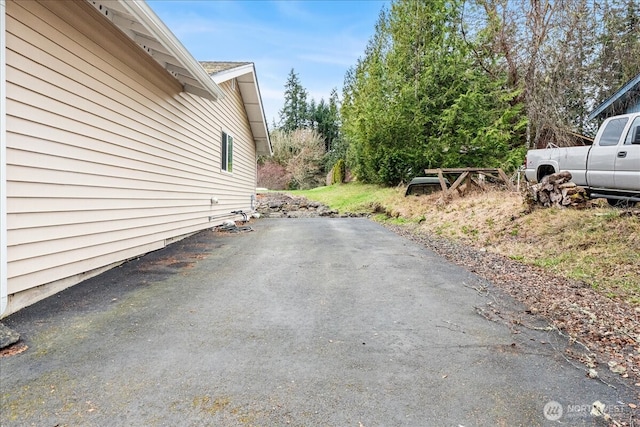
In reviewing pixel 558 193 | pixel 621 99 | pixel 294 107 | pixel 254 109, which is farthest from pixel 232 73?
pixel 294 107

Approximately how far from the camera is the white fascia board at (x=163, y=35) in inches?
148

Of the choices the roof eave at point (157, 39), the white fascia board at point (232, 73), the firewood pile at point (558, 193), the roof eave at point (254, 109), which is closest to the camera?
the roof eave at point (157, 39)

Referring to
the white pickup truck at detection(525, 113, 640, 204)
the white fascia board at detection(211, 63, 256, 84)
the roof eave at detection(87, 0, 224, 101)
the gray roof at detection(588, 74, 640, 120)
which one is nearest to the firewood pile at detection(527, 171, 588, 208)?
the white pickup truck at detection(525, 113, 640, 204)

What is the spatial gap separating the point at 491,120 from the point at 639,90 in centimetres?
489

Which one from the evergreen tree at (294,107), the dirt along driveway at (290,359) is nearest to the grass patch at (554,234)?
the dirt along driveway at (290,359)

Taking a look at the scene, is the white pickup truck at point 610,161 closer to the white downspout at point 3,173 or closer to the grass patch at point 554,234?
the grass patch at point 554,234

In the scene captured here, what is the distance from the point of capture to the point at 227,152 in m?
10.4

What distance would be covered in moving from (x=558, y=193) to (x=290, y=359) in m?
6.63

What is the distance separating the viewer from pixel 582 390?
6.97 feet

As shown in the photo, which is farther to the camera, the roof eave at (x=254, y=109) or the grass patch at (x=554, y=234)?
the roof eave at (x=254, y=109)

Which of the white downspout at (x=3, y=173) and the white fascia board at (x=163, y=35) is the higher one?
the white fascia board at (x=163, y=35)

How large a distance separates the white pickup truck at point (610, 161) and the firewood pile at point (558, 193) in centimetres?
37

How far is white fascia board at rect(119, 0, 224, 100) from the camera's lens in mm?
3752

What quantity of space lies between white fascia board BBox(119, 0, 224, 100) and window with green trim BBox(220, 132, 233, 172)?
11.5 feet
